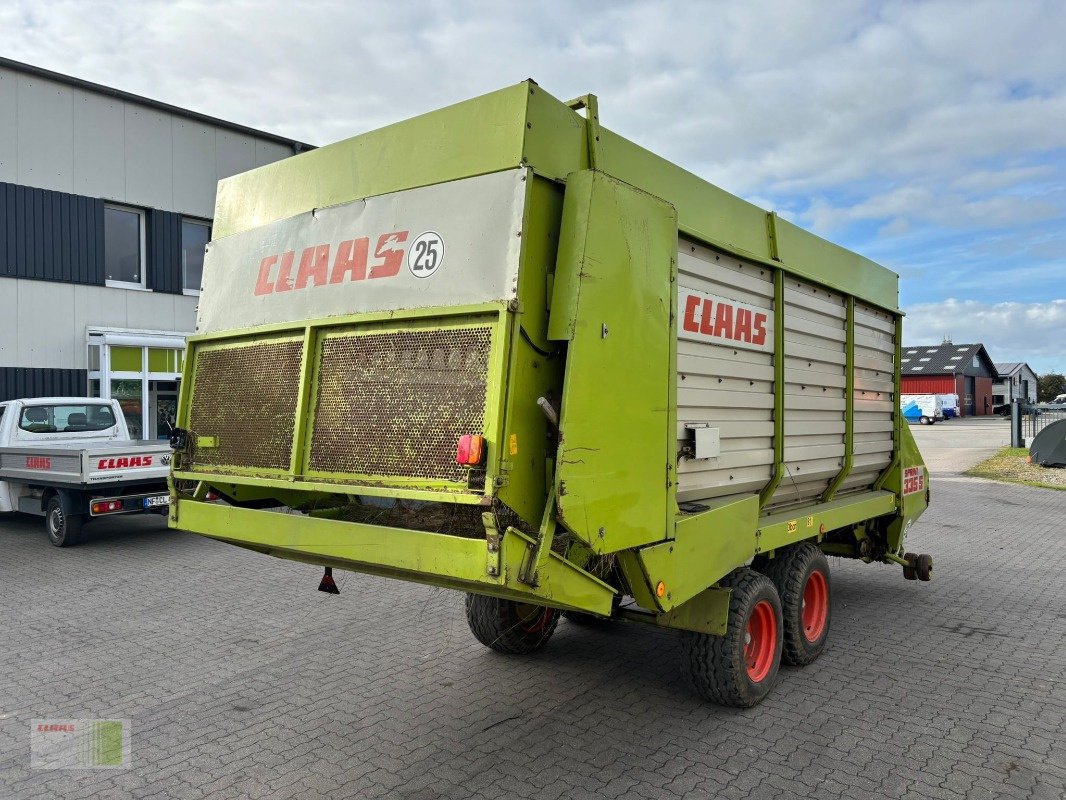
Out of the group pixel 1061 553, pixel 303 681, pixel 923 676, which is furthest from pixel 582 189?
pixel 1061 553

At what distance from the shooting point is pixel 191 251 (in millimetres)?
16156

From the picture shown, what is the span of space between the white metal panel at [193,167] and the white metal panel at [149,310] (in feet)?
6.09

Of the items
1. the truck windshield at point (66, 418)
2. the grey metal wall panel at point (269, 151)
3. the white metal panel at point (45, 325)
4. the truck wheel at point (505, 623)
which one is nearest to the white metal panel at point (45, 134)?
the white metal panel at point (45, 325)

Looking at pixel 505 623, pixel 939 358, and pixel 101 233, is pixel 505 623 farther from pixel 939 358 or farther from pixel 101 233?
pixel 939 358

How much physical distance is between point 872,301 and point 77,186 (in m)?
14.2

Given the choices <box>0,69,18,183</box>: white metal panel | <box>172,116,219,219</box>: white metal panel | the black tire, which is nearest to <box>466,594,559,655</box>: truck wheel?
the black tire

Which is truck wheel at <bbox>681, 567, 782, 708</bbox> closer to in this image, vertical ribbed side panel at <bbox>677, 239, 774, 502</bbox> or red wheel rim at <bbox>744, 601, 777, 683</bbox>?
red wheel rim at <bbox>744, 601, 777, 683</bbox>

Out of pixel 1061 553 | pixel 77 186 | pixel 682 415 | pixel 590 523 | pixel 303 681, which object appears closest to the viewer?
pixel 590 523

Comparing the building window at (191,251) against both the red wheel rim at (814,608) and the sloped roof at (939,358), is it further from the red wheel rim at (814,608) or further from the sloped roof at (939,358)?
the sloped roof at (939,358)

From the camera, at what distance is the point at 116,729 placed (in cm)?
401

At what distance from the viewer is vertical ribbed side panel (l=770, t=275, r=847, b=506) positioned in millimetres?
4840

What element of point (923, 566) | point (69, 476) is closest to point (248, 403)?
point (923, 566)

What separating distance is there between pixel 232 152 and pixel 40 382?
19.8 ft

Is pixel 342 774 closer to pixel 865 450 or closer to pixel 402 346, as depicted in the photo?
pixel 402 346
